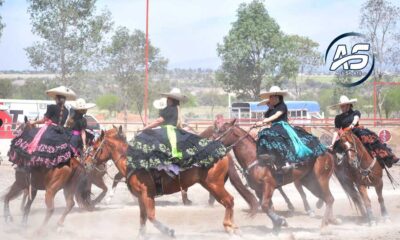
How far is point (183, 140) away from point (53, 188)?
2691 millimetres

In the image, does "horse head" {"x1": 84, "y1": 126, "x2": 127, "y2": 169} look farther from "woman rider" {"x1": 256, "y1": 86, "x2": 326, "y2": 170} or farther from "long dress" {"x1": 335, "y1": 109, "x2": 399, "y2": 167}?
"long dress" {"x1": 335, "y1": 109, "x2": 399, "y2": 167}

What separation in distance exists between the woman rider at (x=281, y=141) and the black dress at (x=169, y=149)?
1205 millimetres

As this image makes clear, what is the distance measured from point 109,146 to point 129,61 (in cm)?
3592

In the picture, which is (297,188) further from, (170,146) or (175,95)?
(175,95)

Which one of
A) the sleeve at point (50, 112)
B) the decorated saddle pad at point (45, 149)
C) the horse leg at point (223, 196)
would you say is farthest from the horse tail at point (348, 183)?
the sleeve at point (50, 112)

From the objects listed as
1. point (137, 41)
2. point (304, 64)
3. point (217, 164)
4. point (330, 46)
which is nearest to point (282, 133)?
point (217, 164)

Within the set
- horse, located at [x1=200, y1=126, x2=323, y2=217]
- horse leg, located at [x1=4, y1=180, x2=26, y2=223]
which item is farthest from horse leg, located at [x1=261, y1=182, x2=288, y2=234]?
horse leg, located at [x1=4, y1=180, x2=26, y2=223]

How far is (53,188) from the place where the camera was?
10914mm

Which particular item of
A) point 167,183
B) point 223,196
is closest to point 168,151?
point 167,183

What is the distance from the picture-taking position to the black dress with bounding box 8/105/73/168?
1073cm

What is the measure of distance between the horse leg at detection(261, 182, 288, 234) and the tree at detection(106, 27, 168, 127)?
31952 mm

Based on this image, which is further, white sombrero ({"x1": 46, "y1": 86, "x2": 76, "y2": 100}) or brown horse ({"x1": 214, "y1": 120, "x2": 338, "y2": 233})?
white sombrero ({"x1": 46, "y1": 86, "x2": 76, "y2": 100})

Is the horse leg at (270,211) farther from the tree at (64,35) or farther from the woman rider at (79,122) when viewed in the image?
the tree at (64,35)

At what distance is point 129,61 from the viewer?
46.2m
